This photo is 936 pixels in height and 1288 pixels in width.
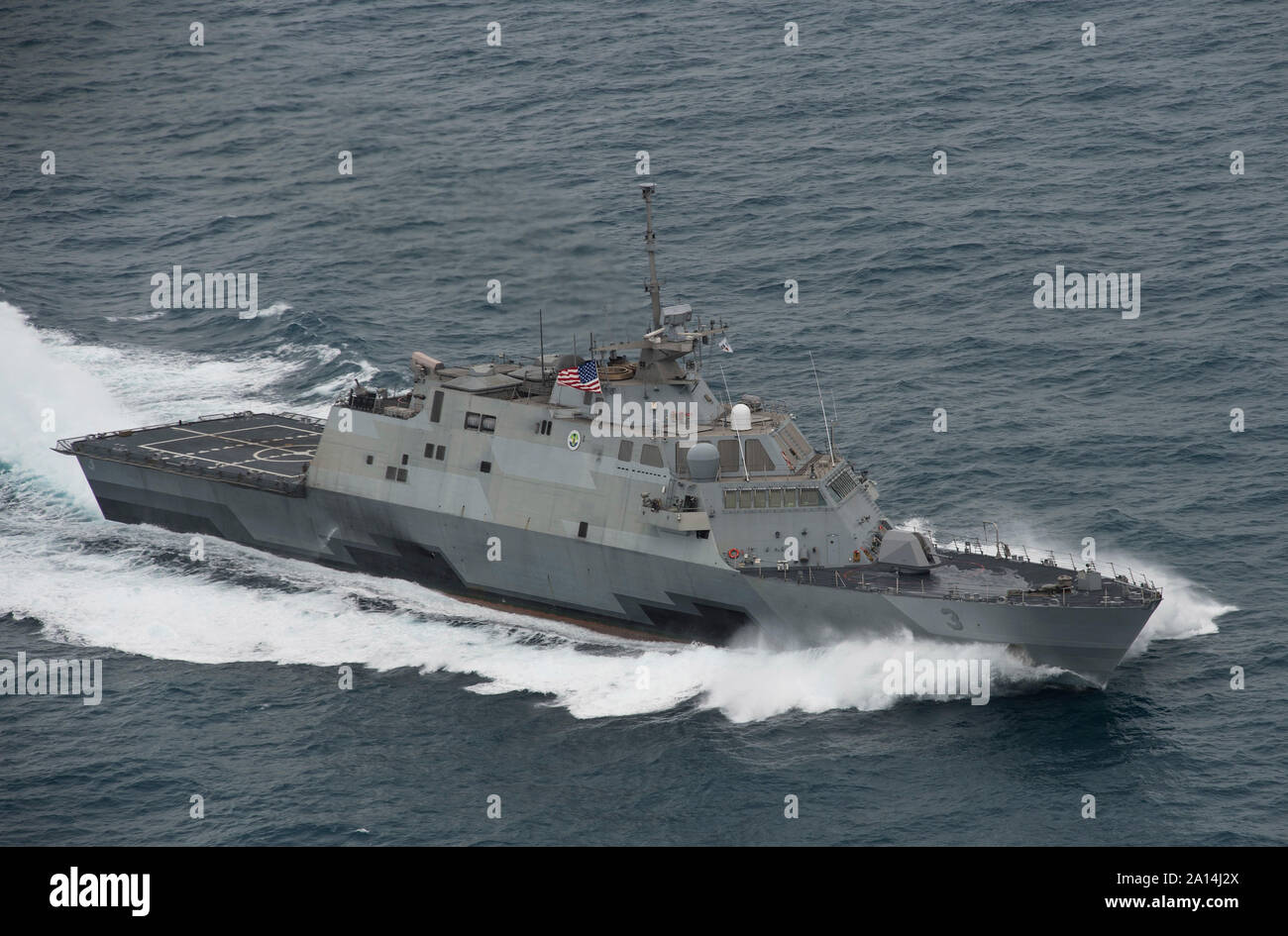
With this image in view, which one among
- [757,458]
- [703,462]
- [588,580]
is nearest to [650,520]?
[703,462]

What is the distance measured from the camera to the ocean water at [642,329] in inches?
1695

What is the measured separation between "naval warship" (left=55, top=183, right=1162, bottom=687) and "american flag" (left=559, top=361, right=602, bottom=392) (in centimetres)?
6

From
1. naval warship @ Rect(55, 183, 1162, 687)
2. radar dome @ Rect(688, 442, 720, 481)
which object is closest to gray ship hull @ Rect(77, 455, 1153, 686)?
naval warship @ Rect(55, 183, 1162, 687)

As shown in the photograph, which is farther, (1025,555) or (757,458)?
(1025,555)

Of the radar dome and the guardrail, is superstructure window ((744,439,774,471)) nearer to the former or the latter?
the radar dome

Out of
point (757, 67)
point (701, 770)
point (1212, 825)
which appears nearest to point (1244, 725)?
point (1212, 825)

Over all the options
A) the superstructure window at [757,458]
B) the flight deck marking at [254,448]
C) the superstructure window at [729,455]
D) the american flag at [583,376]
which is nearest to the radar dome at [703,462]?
the superstructure window at [729,455]

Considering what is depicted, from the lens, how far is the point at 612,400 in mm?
51125

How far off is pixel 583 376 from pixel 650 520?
5002 millimetres

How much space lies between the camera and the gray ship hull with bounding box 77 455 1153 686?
46500 millimetres

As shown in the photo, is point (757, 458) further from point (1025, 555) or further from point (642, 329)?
point (642, 329)

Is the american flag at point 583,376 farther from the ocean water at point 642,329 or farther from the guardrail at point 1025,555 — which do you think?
the guardrail at point 1025,555

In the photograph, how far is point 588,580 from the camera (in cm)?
5159
